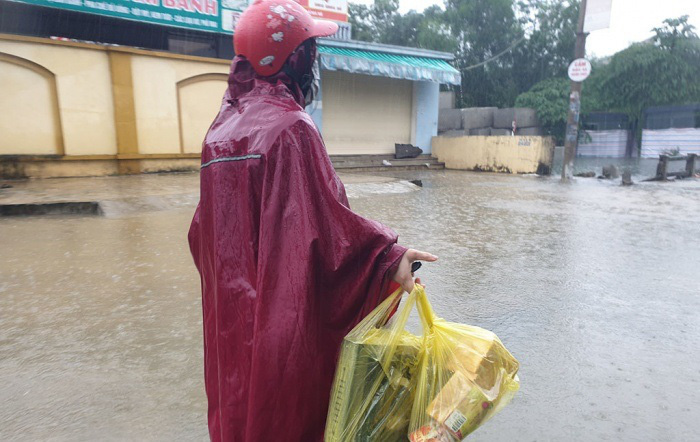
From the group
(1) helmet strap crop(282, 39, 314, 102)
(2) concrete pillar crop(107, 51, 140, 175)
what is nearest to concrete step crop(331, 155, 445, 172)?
(2) concrete pillar crop(107, 51, 140, 175)

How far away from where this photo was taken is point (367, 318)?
1233mm

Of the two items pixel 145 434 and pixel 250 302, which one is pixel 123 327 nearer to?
pixel 145 434

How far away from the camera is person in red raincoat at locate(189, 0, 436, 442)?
1150 millimetres

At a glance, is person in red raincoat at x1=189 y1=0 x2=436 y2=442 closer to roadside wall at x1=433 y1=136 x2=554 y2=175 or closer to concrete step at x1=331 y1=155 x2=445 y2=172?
concrete step at x1=331 y1=155 x2=445 y2=172

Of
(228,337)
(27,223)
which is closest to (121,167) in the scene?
(27,223)

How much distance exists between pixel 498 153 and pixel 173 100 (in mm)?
9115

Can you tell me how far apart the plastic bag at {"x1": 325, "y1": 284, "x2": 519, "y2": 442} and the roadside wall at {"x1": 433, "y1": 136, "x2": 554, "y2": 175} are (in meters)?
13.2

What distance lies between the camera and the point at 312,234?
1148 mm

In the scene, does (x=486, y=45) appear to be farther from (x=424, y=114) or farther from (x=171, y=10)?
(x=171, y=10)

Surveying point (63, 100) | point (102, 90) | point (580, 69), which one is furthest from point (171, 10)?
point (580, 69)

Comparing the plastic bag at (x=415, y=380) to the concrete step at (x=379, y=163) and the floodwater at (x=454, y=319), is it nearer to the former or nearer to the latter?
the floodwater at (x=454, y=319)

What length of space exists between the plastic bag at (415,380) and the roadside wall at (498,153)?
13.2 metres

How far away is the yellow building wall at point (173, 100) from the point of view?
10.0m

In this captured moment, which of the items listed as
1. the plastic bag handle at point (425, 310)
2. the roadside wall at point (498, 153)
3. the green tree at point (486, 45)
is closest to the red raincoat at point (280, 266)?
the plastic bag handle at point (425, 310)
